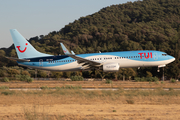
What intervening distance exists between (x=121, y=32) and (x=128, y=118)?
427 ft

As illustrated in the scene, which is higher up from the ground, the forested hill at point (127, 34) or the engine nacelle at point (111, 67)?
the forested hill at point (127, 34)

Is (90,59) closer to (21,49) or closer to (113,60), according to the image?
(113,60)

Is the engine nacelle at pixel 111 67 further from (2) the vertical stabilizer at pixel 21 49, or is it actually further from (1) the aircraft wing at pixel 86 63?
(2) the vertical stabilizer at pixel 21 49

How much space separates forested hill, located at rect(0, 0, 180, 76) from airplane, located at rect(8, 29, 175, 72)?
35.2 meters

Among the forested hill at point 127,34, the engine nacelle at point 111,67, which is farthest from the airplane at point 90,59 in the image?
the forested hill at point 127,34

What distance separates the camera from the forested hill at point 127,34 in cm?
10524

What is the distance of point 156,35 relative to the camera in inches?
4624

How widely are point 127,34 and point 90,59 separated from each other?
343 feet

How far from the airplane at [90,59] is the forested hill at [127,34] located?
35.2 meters

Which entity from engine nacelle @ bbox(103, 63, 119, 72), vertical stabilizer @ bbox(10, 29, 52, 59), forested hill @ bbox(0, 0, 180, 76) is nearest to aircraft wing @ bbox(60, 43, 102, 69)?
engine nacelle @ bbox(103, 63, 119, 72)

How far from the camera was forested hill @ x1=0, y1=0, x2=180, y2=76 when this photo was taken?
105244 millimetres

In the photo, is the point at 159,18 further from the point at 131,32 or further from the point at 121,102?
the point at 121,102

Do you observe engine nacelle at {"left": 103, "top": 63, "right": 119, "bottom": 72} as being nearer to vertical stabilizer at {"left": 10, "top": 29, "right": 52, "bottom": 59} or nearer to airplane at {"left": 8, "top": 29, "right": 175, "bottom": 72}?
airplane at {"left": 8, "top": 29, "right": 175, "bottom": 72}

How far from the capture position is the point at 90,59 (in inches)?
1435
